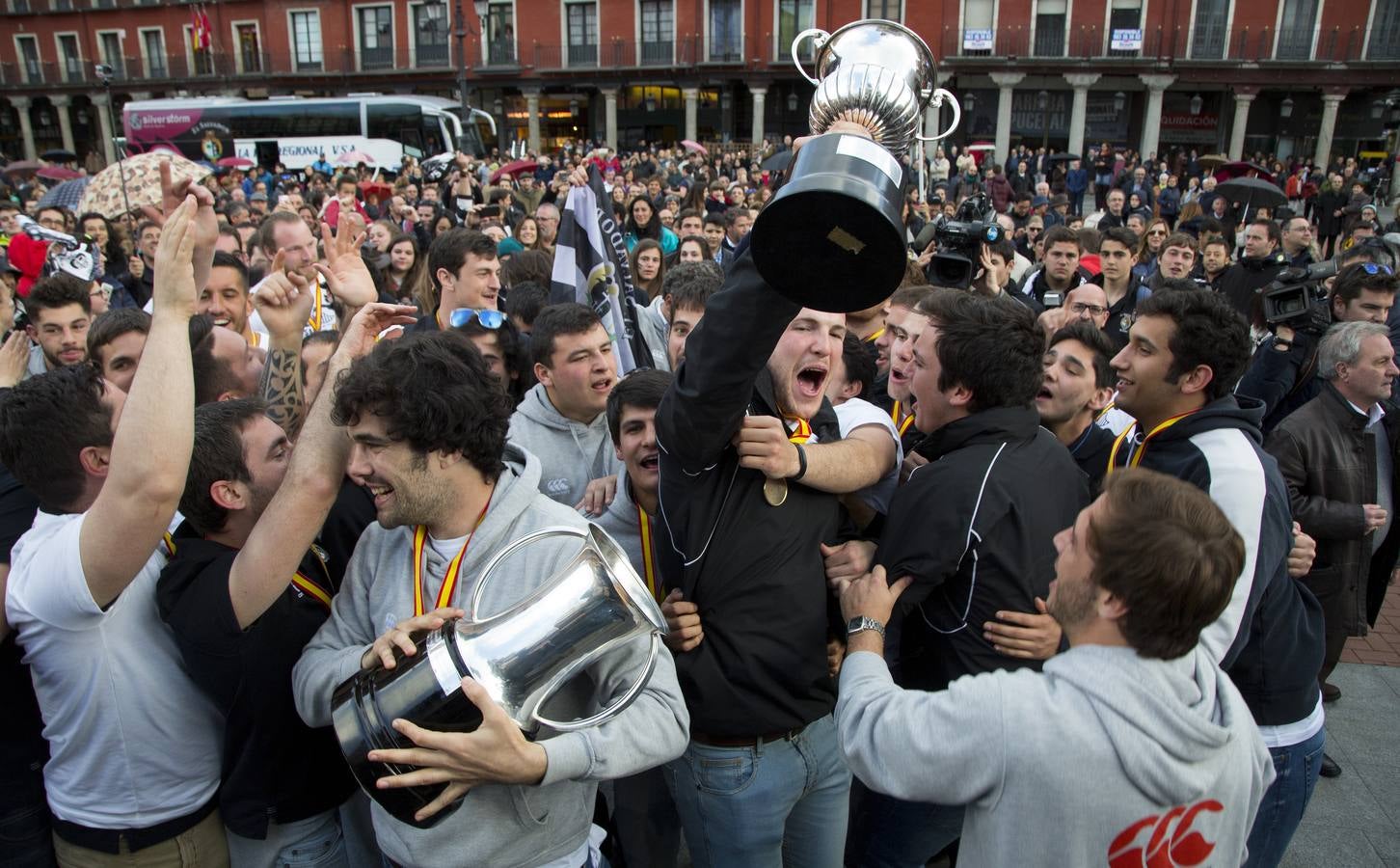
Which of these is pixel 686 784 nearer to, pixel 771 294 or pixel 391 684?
pixel 391 684

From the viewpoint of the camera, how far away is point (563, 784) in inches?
75.6

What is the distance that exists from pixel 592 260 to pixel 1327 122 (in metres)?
40.3

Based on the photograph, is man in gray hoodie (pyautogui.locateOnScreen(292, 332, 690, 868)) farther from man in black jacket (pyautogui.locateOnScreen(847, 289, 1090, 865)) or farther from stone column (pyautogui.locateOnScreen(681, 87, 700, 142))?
stone column (pyautogui.locateOnScreen(681, 87, 700, 142))

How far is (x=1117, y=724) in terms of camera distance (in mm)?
1544

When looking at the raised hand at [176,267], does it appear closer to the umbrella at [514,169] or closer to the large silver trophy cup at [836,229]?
the large silver trophy cup at [836,229]

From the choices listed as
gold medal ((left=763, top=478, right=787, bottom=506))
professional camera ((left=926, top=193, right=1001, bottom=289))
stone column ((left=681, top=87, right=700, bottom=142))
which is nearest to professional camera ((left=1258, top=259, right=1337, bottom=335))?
professional camera ((left=926, top=193, right=1001, bottom=289))

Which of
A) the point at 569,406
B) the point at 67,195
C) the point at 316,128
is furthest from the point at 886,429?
the point at 316,128

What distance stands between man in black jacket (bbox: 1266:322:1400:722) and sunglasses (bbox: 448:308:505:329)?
3511 mm

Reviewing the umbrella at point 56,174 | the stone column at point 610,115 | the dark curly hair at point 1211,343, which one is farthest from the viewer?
the stone column at point 610,115

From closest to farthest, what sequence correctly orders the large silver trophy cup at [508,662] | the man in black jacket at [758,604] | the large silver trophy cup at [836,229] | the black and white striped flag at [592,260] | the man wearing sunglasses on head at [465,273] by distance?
1. the large silver trophy cup at [836,229]
2. the large silver trophy cup at [508,662]
3. the man in black jacket at [758,604]
4. the man wearing sunglasses on head at [465,273]
5. the black and white striped flag at [592,260]

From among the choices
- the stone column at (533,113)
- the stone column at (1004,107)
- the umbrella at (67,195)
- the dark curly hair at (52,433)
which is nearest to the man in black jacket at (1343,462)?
the dark curly hair at (52,433)

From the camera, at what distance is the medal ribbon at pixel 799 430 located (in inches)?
87.0

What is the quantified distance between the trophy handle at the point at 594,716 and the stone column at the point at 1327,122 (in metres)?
42.0

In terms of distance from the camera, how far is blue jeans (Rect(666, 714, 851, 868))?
2236 mm
